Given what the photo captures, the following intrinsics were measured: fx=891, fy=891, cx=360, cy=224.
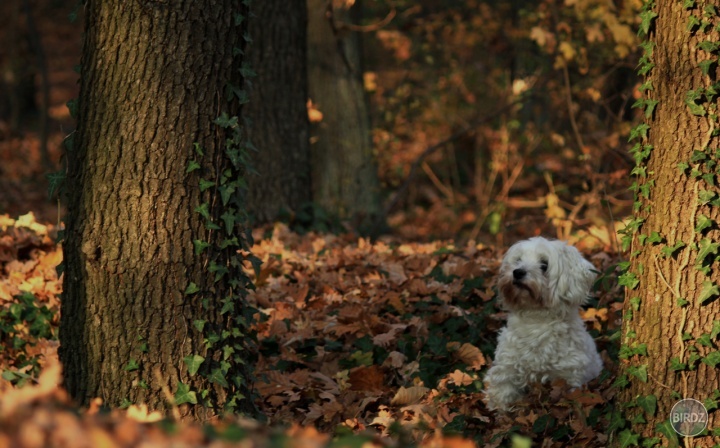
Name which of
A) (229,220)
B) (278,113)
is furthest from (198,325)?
(278,113)

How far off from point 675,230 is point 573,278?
4.53ft

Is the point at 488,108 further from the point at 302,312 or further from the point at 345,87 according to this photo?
the point at 302,312

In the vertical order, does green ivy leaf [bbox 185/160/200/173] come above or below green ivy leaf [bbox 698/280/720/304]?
above

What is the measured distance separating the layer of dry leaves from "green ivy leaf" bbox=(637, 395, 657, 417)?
0.53 m

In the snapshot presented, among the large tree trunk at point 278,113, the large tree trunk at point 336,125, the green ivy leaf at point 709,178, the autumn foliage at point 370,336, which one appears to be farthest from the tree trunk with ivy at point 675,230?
the large tree trunk at point 336,125

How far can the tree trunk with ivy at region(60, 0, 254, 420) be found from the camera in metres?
4.57

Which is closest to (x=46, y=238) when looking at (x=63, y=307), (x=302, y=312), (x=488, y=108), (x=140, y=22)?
(x=302, y=312)

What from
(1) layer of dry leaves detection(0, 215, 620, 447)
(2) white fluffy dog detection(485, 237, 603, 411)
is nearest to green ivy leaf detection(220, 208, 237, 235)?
(1) layer of dry leaves detection(0, 215, 620, 447)

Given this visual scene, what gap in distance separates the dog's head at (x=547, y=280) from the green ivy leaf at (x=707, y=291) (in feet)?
4.59

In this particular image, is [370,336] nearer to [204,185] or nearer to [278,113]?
[204,185]

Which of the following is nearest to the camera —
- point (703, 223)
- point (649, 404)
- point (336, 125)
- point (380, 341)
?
point (703, 223)

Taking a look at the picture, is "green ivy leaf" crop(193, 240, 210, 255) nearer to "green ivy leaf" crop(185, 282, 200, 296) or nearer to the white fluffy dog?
"green ivy leaf" crop(185, 282, 200, 296)

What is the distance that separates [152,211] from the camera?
4.57 meters

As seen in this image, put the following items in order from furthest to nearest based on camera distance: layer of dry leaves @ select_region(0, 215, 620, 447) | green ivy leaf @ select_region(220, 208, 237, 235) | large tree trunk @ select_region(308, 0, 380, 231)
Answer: large tree trunk @ select_region(308, 0, 380, 231) → layer of dry leaves @ select_region(0, 215, 620, 447) → green ivy leaf @ select_region(220, 208, 237, 235)
